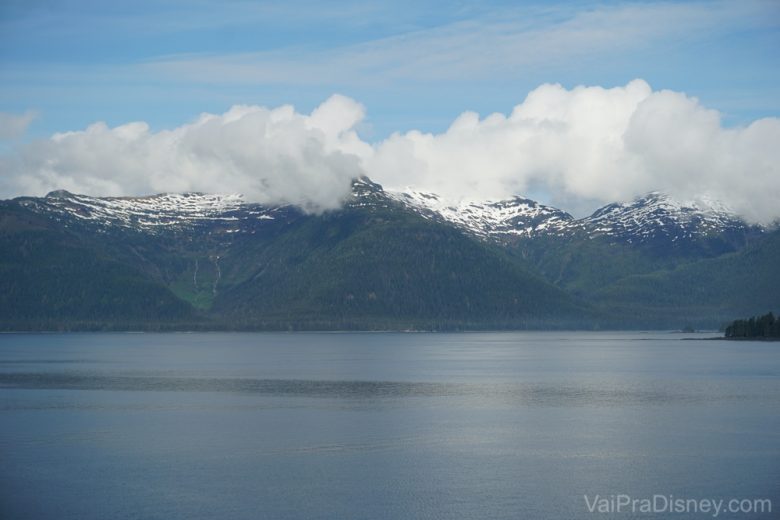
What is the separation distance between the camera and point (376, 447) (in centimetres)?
7850

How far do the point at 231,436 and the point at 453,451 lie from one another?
19.4m

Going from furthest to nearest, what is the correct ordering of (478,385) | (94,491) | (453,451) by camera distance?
(478,385), (453,451), (94,491)

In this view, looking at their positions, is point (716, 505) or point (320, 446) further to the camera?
point (320, 446)

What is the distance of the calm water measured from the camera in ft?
198

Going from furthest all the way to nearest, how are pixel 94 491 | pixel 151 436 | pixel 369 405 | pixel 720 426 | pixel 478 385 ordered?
pixel 478 385
pixel 369 405
pixel 720 426
pixel 151 436
pixel 94 491

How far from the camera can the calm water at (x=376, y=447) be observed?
60312mm

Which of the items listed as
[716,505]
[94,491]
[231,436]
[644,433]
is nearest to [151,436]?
[231,436]

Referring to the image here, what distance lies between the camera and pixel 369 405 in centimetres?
10831

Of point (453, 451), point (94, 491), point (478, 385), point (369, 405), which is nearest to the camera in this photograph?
point (94, 491)

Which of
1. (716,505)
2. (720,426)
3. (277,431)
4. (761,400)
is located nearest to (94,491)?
(277,431)

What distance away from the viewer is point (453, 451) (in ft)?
252

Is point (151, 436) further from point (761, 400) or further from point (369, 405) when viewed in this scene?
point (761, 400)

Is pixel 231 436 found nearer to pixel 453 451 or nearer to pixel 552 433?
pixel 453 451

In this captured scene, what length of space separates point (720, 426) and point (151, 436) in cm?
4893
